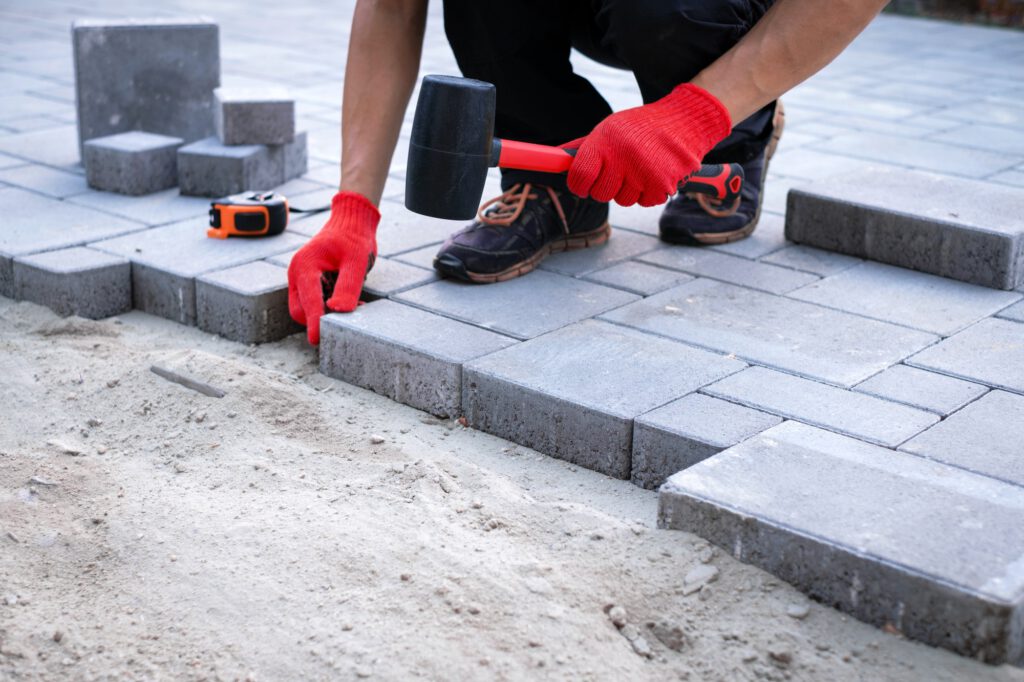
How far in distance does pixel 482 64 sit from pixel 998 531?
1916 mm

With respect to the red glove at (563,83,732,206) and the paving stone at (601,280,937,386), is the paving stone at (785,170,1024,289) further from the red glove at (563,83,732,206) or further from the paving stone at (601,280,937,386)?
the red glove at (563,83,732,206)

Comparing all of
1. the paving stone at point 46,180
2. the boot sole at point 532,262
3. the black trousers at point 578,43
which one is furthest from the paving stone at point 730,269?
the paving stone at point 46,180

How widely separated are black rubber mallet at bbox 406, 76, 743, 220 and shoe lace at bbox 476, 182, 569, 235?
1.92 ft

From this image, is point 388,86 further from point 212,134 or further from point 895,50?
point 895,50

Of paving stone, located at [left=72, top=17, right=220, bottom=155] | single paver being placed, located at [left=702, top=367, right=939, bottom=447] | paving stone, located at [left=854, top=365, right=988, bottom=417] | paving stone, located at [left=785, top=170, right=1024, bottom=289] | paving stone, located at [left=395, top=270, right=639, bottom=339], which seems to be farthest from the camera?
paving stone, located at [left=72, top=17, right=220, bottom=155]

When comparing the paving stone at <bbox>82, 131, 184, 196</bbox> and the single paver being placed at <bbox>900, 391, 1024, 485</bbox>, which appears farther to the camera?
the paving stone at <bbox>82, 131, 184, 196</bbox>

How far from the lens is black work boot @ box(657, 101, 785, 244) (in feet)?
11.2

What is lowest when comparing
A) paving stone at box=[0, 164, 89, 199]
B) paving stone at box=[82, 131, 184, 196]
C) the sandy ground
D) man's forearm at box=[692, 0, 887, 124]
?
the sandy ground

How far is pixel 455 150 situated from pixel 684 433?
30.2 inches

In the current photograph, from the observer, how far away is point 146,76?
4266 mm

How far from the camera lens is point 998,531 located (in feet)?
6.09

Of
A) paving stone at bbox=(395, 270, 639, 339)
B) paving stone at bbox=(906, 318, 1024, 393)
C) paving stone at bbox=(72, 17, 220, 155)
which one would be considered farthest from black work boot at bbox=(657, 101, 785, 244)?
paving stone at bbox=(72, 17, 220, 155)

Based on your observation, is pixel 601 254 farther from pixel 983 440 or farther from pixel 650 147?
pixel 983 440

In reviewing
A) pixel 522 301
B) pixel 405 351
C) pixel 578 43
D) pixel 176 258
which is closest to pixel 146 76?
pixel 176 258
